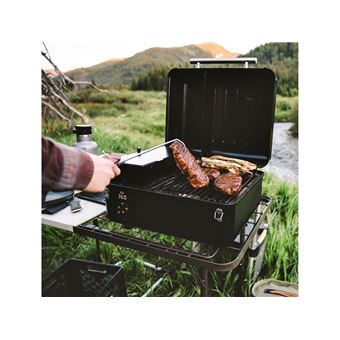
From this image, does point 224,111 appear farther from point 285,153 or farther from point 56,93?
point 56,93

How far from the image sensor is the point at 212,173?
4.87ft

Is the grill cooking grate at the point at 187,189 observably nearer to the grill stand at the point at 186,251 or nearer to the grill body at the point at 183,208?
the grill body at the point at 183,208

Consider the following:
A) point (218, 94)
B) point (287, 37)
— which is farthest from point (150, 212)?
point (287, 37)

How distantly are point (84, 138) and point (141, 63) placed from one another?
0.45 metres

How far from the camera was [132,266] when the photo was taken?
183cm

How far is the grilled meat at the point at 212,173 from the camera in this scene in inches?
57.8

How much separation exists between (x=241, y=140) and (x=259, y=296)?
0.69 m

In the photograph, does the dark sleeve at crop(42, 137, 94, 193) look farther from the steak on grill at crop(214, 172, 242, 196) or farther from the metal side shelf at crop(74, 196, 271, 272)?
the steak on grill at crop(214, 172, 242, 196)

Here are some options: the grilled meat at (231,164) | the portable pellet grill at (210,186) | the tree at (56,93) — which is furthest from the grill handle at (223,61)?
the tree at (56,93)

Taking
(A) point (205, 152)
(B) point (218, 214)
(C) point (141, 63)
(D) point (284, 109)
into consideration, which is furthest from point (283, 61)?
(B) point (218, 214)

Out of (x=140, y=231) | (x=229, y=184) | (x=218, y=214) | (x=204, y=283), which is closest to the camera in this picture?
(x=218, y=214)

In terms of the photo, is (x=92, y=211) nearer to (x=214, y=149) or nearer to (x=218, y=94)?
(x=214, y=149)

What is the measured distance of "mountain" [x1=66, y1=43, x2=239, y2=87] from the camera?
1.67 m

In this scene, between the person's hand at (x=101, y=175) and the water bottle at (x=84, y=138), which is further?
the water bottle at (x=84, y=138)
